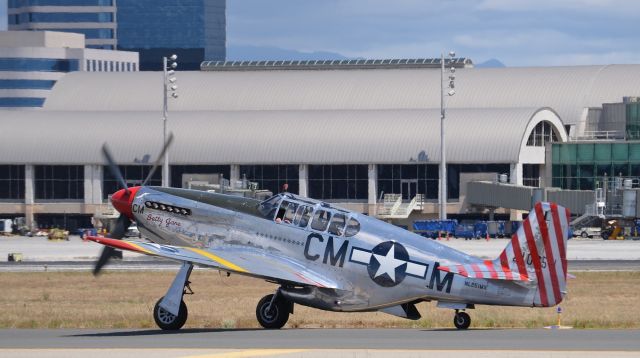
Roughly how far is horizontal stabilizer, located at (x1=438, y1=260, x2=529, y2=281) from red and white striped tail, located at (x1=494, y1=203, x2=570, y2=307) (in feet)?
0.73

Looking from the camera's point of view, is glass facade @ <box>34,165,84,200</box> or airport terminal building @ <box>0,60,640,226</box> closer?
airport terminal building @ <box>0,60,640,226</box>

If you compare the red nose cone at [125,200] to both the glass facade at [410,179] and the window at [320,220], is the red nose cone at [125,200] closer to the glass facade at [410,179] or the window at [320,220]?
the window at [320,220]

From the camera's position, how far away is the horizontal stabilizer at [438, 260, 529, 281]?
2819 cm

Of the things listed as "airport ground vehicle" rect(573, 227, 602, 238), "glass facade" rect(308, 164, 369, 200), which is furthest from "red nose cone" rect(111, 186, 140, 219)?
"glass facade" rect(308, 164, 369, 200)

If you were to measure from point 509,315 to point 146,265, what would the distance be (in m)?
30.2

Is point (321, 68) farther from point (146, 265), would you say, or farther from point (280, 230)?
point (280, 230)

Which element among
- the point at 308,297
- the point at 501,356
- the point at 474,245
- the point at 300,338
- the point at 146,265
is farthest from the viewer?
the point at 474,245

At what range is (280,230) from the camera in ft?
99.8

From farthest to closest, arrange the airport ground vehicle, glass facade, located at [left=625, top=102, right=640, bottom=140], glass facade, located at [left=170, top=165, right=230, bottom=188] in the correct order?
1. glass facade, located at [left=625, top=102, right=640, bottom=140]
2. glass facade, located at [left=170, top=165, right=230, bottom=188]
3. the airport ground vehicle

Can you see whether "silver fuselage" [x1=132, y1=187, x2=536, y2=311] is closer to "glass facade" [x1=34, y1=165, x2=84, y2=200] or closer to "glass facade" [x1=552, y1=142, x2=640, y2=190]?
"glass facade" [x1=552, y1=142, x2=640, y2=190]

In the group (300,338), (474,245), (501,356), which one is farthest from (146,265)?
(501,356)

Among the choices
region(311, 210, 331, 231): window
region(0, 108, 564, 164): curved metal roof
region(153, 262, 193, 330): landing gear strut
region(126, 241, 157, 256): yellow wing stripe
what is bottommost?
region(153, 262, 193, 330): landing gear strut

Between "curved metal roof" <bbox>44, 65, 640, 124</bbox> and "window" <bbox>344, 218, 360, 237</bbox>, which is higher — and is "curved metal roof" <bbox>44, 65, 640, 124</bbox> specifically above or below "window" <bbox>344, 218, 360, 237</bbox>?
above

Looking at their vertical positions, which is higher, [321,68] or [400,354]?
[321,68]
